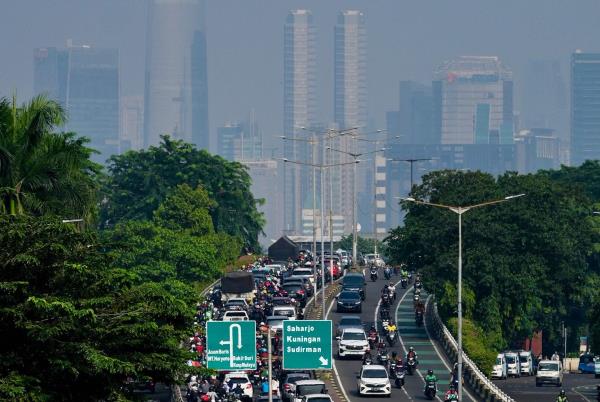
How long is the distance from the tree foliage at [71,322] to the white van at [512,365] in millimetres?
53460

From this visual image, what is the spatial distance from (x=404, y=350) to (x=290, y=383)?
71.6ft

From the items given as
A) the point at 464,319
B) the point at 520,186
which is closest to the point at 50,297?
the point at 464,319

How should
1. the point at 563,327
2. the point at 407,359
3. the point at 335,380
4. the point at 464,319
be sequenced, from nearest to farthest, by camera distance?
the point at 335,380, the point at 407,359, the point at 464,319, the point at 563,327

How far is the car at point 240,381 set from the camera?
77125mm

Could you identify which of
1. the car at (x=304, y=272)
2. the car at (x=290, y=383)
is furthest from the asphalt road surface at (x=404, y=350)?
the car at (x=304, y=272)

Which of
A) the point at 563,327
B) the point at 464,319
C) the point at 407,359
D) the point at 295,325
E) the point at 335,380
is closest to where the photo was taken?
the point at 295,325

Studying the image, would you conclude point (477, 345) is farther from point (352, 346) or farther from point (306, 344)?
point (306, 344)

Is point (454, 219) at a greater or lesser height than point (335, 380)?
greater

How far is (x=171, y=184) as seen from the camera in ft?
559

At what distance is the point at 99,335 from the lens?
1773 inches

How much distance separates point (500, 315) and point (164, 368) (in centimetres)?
6721

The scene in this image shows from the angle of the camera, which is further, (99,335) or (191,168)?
(191,168)

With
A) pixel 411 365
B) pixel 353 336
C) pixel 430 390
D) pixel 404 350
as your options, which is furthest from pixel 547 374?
pixel 430 390

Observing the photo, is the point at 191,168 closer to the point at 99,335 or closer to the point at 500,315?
the point at 500,315
